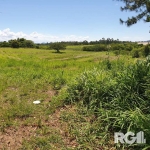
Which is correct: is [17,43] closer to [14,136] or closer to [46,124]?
[46,124]

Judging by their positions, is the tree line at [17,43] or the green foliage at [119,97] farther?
the tree line at [17,43]

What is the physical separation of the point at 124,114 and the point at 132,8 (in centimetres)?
996

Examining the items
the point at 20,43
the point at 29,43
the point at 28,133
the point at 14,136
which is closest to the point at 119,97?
the point at 28,133

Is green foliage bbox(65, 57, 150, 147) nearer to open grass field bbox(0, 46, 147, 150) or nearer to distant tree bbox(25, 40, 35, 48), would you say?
open grass field bbox(0, 46, 147, 150)

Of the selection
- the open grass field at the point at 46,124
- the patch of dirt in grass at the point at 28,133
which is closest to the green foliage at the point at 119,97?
the open grass field at the point at 46,124

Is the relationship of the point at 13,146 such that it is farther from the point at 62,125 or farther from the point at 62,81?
the point at 62,81

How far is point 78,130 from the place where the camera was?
3191 mm
